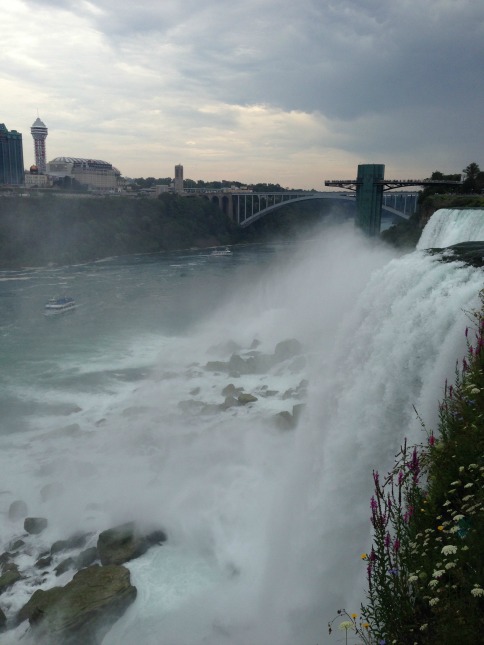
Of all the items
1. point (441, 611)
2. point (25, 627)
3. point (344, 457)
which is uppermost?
point (441, 611)

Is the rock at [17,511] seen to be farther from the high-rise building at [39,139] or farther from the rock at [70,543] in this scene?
the high-rise building at [39,139]

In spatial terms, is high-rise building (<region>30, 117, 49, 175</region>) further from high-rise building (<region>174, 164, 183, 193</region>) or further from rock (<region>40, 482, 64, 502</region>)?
rock (<region>40, 482, 64, 502</region>)

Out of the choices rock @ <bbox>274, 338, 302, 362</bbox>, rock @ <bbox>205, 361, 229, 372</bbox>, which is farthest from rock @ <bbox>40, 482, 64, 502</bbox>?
rock @ <bbox>274, 338, 302, 362</bbox>

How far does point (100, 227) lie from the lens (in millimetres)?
51125

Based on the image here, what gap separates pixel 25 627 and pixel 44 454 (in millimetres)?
4962

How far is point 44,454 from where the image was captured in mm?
11414

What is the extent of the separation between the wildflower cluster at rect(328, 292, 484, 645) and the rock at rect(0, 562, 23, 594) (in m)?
6.19

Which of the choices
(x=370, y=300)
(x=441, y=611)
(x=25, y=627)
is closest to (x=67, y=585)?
(x=25, y=627)

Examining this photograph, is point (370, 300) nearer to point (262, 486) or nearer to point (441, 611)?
point (262, 486)

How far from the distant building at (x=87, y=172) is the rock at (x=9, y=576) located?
87021 mm

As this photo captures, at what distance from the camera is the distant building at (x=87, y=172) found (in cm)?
9075

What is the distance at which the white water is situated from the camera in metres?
6.35

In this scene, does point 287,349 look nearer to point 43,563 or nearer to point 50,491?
point 50,491

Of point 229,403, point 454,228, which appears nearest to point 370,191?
point 454,228
